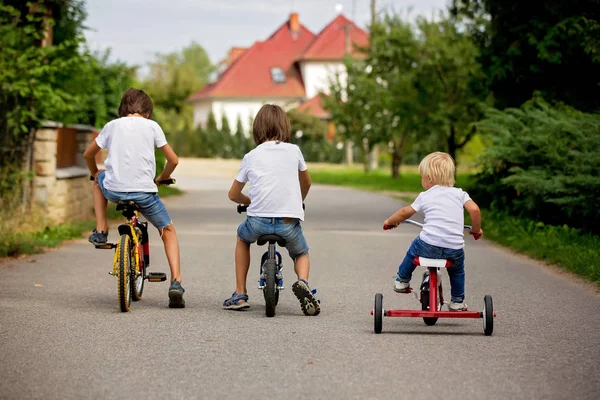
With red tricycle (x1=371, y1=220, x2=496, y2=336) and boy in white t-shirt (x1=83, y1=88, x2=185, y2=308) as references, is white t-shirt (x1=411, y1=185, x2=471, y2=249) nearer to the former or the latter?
red tricycle (x1=371, y1=220, x2=496, y2=336)

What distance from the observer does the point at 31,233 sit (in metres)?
14.0

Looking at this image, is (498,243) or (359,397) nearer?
(359,397)

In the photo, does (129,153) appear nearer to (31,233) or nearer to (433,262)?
(433,262)

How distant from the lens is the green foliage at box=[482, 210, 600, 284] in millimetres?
11141

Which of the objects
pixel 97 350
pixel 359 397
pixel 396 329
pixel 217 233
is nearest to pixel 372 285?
pixel 396 329

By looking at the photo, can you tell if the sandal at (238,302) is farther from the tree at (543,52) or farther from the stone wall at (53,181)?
the tree at (543,52)

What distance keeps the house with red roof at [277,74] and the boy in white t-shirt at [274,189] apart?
62.7 m

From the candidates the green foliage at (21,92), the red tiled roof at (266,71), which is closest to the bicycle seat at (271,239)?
the green foliage at (21,92)

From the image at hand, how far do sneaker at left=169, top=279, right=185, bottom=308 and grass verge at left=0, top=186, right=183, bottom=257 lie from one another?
4326 mm

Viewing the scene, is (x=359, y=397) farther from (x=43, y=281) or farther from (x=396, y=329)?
(x=43, y=281)

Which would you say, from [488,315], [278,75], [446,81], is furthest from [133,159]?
[278,75]

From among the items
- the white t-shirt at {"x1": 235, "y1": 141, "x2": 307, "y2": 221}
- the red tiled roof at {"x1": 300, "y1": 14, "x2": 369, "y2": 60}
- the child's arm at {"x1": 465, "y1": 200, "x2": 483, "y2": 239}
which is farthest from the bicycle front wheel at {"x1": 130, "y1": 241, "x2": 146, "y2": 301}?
the red tiled roof at {"x1": 300, "y1": 14, "x2": 369, "y2": 60}

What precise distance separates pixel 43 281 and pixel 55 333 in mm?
3062

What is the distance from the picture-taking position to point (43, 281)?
1006cm
